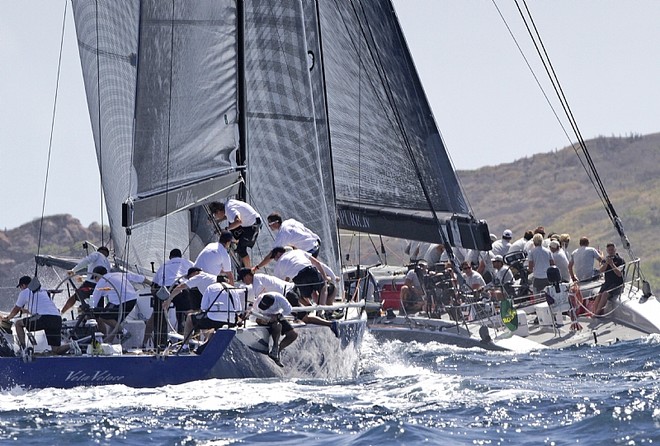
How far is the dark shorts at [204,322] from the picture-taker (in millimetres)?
15031

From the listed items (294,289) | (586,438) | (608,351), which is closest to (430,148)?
(608,351)

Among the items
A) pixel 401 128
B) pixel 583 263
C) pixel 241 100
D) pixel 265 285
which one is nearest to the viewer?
pixel 265 285

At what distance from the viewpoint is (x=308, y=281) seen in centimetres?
1628

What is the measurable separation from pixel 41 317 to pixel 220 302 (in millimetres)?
1776

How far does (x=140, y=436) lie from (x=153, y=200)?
4.54 metres

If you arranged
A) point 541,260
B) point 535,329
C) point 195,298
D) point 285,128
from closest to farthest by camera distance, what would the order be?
point 195,298 → point 285,128 → point 535,329 → point 541,260

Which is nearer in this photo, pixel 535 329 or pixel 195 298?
pixel 195 298

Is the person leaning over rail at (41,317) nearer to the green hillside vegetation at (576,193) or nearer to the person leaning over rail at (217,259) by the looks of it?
the person leaning over rail at (217,259)

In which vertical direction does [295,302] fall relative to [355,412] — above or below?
above

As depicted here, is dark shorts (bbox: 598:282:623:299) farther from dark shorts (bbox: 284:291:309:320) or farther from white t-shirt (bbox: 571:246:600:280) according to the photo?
dark shorts (bbox: 284:291:309:320)

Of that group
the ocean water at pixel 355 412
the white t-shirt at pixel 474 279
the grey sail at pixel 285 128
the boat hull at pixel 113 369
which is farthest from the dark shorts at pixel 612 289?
the boat hull at pixel 113 369

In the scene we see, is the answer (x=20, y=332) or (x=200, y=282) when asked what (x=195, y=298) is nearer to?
(x=200, y=282)

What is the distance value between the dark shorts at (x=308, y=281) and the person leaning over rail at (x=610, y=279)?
684 centimetres

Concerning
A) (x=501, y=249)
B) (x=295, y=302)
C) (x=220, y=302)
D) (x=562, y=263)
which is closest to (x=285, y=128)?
(x=295, y=302)
